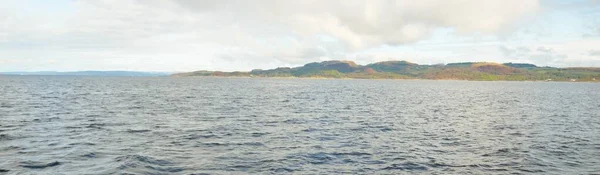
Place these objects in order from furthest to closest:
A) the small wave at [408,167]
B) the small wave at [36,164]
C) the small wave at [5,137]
A: the small wave at [5,137]
the small wave at [408,167]
the small wave at [36,164]

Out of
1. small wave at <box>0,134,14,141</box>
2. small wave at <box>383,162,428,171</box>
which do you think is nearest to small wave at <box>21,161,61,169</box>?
small wave at <box>0,134,14,141</box>

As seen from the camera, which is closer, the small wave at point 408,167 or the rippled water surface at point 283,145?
the rippled water surface at point 283,145

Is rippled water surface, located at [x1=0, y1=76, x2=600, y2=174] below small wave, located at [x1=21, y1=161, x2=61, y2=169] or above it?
below

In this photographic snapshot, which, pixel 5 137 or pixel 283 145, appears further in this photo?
pixel 5 137

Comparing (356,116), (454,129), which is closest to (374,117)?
(356,116)

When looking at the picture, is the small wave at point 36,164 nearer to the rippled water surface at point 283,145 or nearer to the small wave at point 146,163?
the rippled water surface at point 283,145

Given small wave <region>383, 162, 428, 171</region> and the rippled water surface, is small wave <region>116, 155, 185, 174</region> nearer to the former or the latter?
the rippled water surface

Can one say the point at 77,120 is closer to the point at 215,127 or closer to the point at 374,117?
the point at 215,127

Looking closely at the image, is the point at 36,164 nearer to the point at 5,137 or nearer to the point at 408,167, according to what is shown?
the point at 5,137

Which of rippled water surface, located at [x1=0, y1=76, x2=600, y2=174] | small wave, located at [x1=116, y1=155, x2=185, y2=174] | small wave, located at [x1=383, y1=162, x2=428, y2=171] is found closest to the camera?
small wave, located at [x1=116, y1=155, x2=185, y2=174]

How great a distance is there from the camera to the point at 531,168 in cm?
2625

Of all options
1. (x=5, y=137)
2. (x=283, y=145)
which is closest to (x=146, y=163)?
(x=283, y=145)

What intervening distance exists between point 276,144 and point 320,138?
512 centimetres

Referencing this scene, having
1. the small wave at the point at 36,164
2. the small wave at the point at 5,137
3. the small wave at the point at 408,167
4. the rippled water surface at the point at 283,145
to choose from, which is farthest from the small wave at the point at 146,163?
the small wave at the point at 408,167
